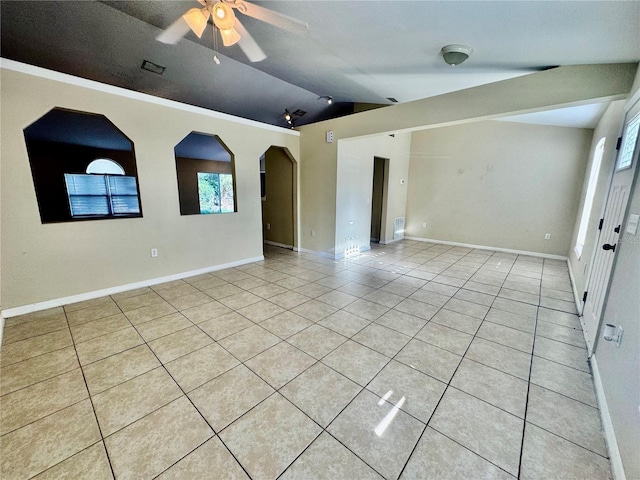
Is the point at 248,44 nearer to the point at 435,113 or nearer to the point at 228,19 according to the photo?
the point at 228,19

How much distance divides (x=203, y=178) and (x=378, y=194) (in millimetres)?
6132

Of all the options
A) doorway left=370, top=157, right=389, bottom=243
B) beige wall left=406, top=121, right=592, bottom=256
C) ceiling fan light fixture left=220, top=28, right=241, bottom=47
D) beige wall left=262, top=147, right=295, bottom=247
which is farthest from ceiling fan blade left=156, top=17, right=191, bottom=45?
beige wall left=406, top=121, right=592, bottom=256

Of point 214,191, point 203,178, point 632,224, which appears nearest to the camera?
point 632,224

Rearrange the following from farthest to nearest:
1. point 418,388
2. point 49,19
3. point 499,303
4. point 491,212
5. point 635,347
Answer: point 491,212, point 499,303, point 49,19, point 418,388, point 635,347

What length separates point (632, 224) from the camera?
1.66 m

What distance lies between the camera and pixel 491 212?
568cm

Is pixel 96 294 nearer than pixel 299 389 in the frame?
No

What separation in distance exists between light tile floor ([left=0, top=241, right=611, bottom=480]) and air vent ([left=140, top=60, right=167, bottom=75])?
10.8 feet

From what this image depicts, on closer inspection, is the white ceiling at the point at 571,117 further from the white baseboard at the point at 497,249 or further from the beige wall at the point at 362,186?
the white baseboard at the point at 497,249

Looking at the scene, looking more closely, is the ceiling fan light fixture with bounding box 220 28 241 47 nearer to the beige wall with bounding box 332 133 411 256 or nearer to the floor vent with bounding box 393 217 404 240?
the beige wall with bounding box 332 133 411 256

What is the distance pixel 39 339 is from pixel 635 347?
4.24m

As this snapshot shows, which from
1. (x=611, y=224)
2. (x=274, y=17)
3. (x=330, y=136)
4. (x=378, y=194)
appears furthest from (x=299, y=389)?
(x=378, y=194)

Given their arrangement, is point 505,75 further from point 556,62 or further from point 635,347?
point 635,347

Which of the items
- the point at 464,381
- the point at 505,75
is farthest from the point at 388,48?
the point at 464,381
